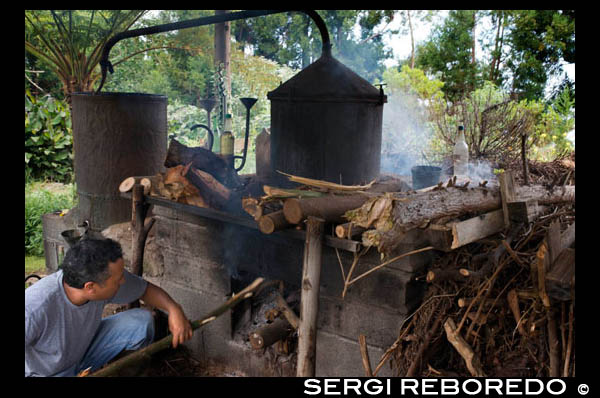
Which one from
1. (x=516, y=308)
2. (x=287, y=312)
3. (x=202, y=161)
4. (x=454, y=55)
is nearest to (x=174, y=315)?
(x=287, y=312)

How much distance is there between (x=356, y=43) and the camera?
13117 millimetres

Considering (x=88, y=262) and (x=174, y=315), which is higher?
(x=88, y=262)

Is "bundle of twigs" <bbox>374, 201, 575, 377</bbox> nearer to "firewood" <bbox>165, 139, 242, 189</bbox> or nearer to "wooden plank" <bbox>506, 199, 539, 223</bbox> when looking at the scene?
"wooden plank" <bbox>506, 199, 539, 223</bbox>

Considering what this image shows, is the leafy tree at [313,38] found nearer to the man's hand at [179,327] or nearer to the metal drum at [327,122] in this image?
the metal drum at [327,122]

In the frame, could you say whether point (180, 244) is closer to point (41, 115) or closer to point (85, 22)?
point (41, 115)

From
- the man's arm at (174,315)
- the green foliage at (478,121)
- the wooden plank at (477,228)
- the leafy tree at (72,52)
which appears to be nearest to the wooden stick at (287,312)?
the man's arm at (174,315)

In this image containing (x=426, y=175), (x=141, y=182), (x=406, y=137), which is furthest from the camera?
(x=406, y=137)

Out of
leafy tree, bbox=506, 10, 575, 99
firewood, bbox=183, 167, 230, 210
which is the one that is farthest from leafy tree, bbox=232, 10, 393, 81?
firewood, bbox=183, 167, 230, 210

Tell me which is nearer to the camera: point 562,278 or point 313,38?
point 562,278

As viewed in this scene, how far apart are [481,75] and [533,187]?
8.95m

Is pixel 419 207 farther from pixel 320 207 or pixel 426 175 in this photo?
pixel 426 175

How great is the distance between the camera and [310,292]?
2.79 metres

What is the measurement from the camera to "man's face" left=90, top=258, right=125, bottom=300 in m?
2.80

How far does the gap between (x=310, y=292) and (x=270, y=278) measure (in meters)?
0.97
